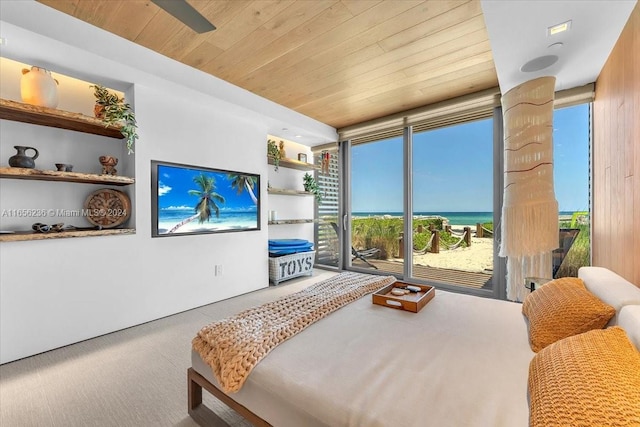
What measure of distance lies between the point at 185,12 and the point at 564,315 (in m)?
2.29

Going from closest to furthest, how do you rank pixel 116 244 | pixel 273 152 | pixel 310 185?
pixel 116 244, pixel 273 152, pixel 310 185

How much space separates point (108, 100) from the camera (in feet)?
7.90

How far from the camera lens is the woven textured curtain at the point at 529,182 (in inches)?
85.6

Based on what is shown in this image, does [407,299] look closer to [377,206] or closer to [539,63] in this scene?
[539,63]

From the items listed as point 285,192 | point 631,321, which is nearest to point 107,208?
point 285,192

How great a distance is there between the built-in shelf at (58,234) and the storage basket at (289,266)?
183cm

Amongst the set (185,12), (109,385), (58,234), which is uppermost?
(185,12)

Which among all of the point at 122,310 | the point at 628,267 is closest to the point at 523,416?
the point at 628,267

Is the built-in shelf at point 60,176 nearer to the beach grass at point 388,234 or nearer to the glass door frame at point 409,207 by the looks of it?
the glass door frame at point 409,207

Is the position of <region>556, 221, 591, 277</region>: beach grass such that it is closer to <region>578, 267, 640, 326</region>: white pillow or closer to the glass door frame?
the glass door frame

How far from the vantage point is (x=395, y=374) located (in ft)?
3.40

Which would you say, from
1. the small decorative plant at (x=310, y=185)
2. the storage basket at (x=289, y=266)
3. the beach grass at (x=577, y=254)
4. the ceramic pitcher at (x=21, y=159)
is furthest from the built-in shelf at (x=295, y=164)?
the beach grass at (x=577, y=254)

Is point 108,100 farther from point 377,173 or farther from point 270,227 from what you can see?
point 377,173

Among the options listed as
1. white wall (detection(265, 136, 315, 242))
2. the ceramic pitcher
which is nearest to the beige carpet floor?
the ceramic pitcher
